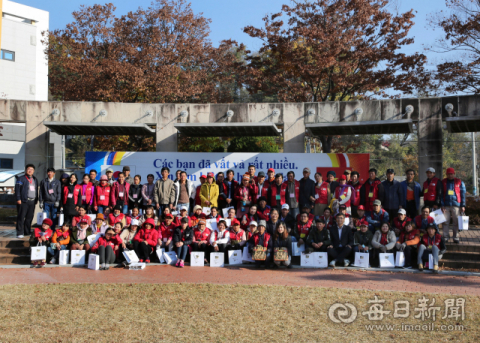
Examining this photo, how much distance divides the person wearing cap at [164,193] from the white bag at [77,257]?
2310mm

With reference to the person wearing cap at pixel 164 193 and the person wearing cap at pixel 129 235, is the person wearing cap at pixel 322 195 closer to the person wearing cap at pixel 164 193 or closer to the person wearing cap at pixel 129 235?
the person wearing cap at pixel 164 193

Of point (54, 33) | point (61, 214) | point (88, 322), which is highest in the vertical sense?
point (54, 33)

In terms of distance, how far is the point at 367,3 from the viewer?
20875 millimetres

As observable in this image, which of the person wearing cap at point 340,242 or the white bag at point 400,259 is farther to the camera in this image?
the person wearing cap at point 340,242

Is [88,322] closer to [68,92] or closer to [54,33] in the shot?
[68,92]

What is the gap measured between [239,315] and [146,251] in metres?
4.39

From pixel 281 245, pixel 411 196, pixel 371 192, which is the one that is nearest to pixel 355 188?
pixel 371 192

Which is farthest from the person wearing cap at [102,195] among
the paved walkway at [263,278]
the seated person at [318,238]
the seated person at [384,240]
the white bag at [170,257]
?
the seated person at [384,240]

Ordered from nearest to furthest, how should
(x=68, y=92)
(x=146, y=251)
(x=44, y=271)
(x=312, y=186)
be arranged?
1. (x=44, y=271)
2. (x=146, y=251)
3. (x=312, y=186)
4. (x=68, y=92)

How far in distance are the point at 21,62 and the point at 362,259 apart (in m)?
40.8

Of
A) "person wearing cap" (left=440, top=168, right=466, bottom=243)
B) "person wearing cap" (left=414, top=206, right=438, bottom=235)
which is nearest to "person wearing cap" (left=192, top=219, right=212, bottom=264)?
"person wearing cap" (left=414, top=206, right=438, bottom=235)

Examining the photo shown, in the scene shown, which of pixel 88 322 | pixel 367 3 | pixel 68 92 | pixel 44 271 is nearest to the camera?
pixel 88 322

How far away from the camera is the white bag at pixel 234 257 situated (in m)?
10.3

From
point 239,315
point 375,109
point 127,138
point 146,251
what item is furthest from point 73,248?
point 127,138
